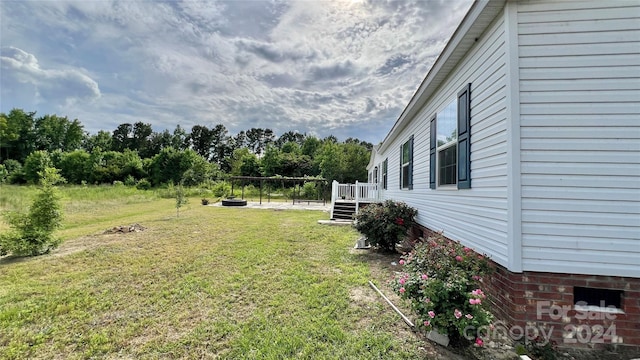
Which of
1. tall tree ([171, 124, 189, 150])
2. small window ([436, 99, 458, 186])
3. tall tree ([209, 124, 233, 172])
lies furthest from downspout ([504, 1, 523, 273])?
tall tree ([171, 124, 189, 150])

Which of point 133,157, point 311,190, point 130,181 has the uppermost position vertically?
point 133,157

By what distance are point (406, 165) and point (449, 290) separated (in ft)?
18.1

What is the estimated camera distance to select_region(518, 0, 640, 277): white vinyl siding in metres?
2.35

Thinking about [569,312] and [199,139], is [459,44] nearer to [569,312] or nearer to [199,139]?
[569,312]

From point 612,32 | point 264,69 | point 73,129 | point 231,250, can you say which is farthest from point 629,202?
point 73,129

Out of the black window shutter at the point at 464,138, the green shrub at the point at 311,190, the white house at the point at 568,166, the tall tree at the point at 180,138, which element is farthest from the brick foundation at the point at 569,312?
the tall tree at the point at 180,138

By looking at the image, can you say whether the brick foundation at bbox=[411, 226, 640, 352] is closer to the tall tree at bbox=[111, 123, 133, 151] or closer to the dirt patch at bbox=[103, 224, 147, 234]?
the dirt patch at bbox=[103, 224, 147, 234]

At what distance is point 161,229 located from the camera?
895 cm

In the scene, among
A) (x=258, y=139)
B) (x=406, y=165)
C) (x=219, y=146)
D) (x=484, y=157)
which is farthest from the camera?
(x=258, y=139)

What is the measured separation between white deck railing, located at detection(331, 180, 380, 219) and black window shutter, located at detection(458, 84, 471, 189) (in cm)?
717

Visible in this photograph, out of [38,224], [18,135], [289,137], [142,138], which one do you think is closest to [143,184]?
[142,138]

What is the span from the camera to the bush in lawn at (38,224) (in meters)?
5.64

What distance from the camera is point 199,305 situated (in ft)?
11.2

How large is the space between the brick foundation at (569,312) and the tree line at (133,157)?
84.7 feet
